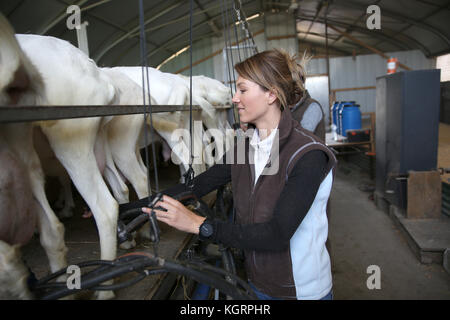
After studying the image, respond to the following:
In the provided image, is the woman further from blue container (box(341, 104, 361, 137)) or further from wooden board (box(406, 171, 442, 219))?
blue container (box(341, 104, 361, 137))

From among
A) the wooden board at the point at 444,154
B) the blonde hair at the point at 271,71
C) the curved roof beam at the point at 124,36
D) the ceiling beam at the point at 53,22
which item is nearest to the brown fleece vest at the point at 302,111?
the blonde hair at the point at 271,71

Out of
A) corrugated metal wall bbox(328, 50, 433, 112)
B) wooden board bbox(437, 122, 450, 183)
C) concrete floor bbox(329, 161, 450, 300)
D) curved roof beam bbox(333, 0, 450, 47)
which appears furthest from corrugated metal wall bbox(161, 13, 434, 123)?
concrete floor bbox(329, 161, 450, 300)

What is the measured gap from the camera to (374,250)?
13.2 feet

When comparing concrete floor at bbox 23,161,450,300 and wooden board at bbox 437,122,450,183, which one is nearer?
concrete floor at bbox 23,161,450,300

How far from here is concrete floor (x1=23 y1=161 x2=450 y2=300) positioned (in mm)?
1993

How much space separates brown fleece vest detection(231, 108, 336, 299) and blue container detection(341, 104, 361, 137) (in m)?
6.93

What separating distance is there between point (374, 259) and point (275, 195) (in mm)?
3129

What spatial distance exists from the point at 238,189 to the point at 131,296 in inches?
25.6

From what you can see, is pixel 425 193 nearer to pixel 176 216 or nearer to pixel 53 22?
pixel 176 216

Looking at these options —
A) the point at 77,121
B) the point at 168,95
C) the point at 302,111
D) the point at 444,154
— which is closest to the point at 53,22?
the point at 168,95

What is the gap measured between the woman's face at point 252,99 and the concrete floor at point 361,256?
873 millimetres

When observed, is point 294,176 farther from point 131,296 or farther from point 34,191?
point 34,191

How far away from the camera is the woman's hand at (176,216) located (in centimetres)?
109

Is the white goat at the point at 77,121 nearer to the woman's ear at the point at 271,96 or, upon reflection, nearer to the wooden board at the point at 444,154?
the woman's ear at the point at 271,96
